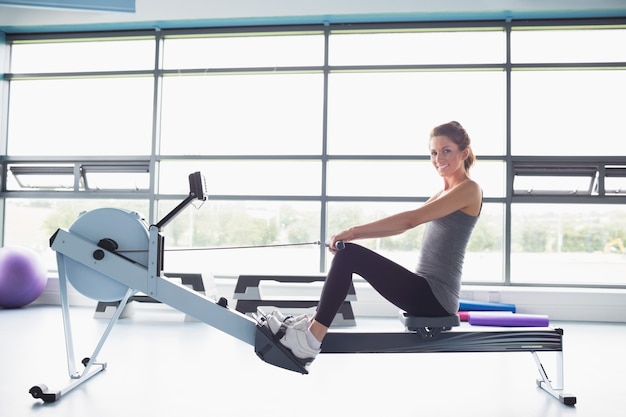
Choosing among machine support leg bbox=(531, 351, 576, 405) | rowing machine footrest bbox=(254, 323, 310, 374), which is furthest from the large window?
rowing machine footrest bbox=(254, 323, 310, 374)

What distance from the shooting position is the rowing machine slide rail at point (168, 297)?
6.78 ft

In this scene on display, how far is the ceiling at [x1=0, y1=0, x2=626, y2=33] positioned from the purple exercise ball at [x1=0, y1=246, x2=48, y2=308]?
2.38 meters

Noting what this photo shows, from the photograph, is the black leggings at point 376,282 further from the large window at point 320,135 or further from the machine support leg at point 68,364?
the large window at point 320,135

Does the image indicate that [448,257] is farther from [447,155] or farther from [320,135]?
[320,135]

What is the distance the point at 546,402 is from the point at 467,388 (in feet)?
1.23

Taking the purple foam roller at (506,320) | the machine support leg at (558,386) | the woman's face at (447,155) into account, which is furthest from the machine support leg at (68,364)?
the purple foam roller at (506,320)

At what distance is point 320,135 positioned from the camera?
483 centimetres

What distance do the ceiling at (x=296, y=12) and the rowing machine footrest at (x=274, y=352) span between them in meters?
3.45

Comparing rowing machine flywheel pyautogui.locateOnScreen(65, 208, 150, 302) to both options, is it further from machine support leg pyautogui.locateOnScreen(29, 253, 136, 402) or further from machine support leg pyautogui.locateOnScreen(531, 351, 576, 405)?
machine support leg pyautogui.locateOnScreen(531, 351, 576, 405)

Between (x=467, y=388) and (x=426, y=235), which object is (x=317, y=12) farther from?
(x=467, y=388)

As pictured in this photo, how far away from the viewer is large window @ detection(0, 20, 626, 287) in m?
4.62

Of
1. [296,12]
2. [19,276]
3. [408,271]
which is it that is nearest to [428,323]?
[408,271]

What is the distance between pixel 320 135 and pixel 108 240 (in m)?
2.99

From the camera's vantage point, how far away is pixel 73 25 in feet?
16.6
